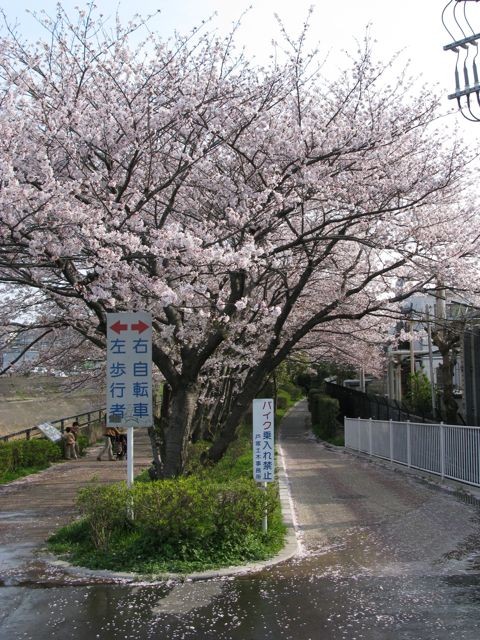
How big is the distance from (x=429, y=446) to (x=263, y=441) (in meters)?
7.50

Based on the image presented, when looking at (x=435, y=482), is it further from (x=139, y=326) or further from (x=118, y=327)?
(x=118, y=327)

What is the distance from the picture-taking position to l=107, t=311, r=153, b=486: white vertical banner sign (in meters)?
8.55

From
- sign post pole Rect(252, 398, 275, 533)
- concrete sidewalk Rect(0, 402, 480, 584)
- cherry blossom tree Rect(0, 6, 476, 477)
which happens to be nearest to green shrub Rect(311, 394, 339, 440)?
concrete sidewalk Rect(0, 402, 480, 584)

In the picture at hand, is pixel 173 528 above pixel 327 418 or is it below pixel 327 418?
below

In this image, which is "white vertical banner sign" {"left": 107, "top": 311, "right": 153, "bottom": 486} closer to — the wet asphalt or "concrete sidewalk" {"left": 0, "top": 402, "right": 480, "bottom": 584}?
"concrete sidewalk" {"left": 0, "top": 402, "right": 480, "bottom": 584}

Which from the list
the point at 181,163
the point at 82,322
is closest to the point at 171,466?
the point at 82,322

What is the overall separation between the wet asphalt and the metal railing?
12.3 meters

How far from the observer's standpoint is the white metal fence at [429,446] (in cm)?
1262

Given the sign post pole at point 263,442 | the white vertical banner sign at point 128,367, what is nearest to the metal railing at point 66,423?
the white vertical banner sign at point 128,367

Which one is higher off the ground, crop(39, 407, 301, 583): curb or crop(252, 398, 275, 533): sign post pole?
crop(252, 398, 275, 533): sign post pole

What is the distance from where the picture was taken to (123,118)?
9.03 m

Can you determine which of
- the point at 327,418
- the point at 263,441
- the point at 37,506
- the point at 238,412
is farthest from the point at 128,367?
the point at 327,418

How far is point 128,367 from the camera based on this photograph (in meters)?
8.64

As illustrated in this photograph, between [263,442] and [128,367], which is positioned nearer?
[128,367]
